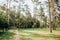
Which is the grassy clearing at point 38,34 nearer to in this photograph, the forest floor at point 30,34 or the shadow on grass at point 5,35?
the forest floor at point 30,34

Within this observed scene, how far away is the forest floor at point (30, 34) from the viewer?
1846 mm

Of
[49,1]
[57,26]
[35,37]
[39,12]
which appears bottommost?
[35,37]

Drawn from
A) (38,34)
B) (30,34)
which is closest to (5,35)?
(30,34)

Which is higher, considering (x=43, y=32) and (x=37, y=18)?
(x=37, y=18)

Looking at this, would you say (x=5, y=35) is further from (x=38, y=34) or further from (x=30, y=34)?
(x=38, y=34)

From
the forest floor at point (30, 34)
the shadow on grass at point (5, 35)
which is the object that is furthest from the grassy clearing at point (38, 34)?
the shadow on grass at point (5, 35)

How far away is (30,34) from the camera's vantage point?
1.89 metres

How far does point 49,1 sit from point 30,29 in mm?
447

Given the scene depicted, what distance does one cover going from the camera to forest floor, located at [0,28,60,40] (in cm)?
185

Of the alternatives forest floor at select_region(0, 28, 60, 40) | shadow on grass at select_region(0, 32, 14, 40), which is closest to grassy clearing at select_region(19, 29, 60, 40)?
forest floor at select_region(0, 28, 60, 40)

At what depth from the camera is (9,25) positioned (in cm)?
188

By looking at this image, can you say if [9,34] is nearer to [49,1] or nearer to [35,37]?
[35,37]

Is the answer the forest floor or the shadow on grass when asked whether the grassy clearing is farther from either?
the shadow on grass

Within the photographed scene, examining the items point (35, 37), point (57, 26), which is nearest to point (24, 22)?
point (35, 37)
